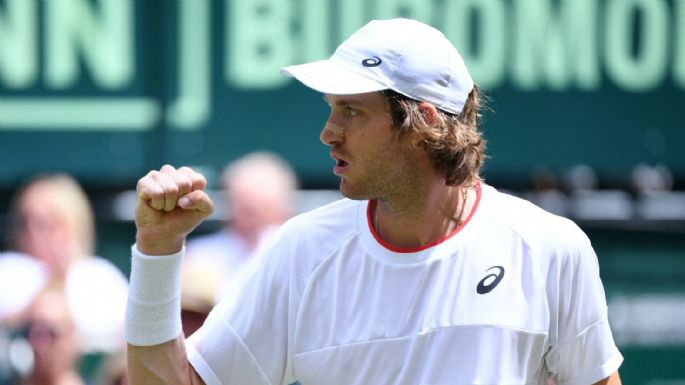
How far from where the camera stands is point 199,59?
18.0 ft

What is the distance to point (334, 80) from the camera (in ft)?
9.42

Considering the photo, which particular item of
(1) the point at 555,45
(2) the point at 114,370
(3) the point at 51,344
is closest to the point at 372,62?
(2) the point at 114,370

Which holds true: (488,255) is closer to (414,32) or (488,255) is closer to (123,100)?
(414,32)

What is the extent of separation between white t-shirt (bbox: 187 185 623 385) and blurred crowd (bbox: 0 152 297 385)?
2.20 m

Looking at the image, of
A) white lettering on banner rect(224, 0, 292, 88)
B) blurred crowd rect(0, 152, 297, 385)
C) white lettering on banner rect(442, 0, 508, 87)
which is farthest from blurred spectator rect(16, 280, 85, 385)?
white lettering on banner rect(442, 0, 508, 87)

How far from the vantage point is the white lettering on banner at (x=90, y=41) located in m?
5.42

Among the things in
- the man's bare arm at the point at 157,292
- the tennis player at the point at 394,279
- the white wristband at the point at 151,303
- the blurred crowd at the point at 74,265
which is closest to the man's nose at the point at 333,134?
the tennis player at the point at 394,279

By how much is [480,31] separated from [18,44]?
5.69ft

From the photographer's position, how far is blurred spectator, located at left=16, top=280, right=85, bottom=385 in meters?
5.07

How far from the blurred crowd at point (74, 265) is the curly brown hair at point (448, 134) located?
221 cm

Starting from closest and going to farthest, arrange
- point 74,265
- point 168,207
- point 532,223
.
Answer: point 168,207 → point 532,223 → point 74,265

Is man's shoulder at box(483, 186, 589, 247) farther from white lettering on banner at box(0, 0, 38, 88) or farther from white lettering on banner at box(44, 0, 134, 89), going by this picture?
white lettering on banner at box(0, 0, 38, 88)

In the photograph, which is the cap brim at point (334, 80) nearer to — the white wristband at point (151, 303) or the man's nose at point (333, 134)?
the man's nose at point (333, 134)

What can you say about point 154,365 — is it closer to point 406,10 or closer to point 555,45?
point 406,10
